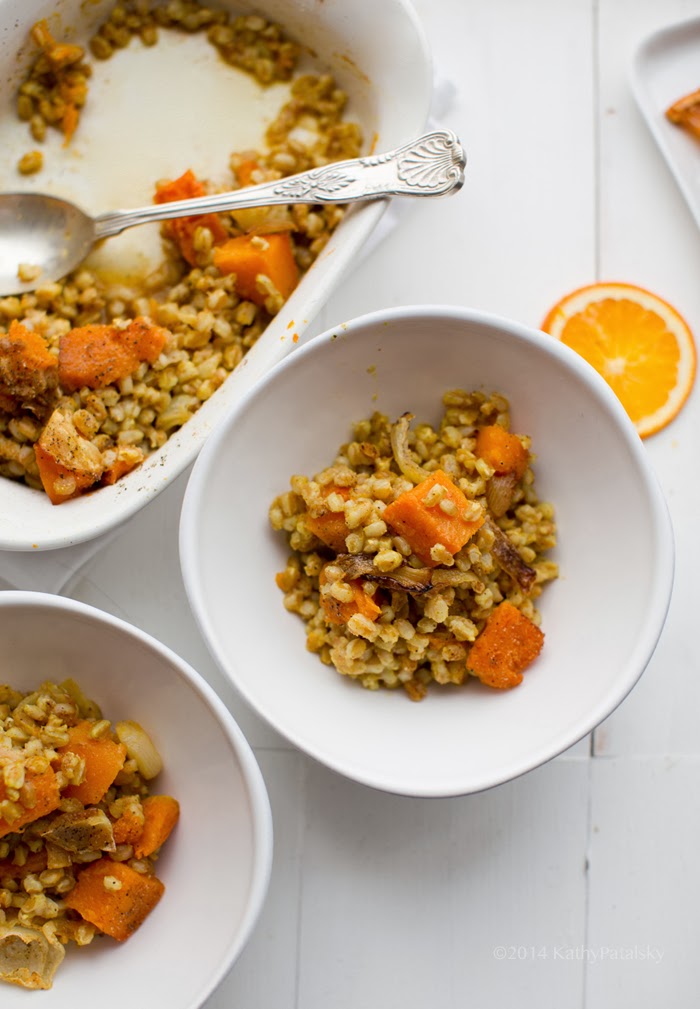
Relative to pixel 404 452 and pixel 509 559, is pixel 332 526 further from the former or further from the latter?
pixel 509 559

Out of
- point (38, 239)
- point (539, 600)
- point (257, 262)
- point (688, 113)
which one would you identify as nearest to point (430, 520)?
point (539, 600)

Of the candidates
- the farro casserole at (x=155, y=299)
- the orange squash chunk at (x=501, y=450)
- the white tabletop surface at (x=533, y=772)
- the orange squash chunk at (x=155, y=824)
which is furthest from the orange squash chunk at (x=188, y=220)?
the orange squash chunk at (x=155, y=824)

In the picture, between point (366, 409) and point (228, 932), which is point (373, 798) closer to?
point (228, 932)

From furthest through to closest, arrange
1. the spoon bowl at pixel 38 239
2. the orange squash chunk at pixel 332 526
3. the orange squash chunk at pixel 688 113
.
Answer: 1. the orange squash chunk at pixel 688 113
2. the spoon bowl at pixel 38 239
3. the orange squash chunk at pixel 332 526

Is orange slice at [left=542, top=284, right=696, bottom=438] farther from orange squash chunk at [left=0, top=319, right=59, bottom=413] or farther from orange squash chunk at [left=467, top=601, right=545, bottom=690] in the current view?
orange squash chunk at [left=0, top=319, right=59, bottom=413]

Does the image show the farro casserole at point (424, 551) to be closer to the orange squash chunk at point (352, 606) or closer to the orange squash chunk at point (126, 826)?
the orange squash chunk at point (352, 606)
